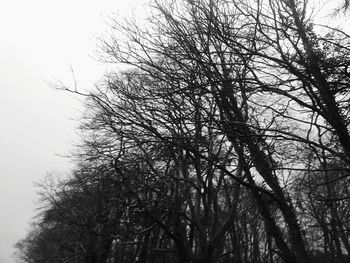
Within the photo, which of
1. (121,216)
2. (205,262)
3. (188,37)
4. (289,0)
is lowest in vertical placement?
(205,262)

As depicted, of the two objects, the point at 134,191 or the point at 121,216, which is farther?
the point at 121,216

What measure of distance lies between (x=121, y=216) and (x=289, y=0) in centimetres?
724

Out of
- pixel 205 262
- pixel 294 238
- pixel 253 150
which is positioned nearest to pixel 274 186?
pixel 294 238

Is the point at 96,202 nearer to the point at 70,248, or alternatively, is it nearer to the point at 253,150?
the point at 253,150

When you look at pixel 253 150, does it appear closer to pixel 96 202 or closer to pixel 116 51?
pixel 116 51

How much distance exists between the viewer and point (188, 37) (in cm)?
479

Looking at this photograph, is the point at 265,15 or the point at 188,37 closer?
the point at 265,15

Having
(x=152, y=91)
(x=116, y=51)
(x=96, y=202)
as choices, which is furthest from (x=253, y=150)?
(x=96, y=202)

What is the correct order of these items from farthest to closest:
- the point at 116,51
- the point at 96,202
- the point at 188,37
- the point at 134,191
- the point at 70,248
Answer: the point at 70,248 < the point at 96,202 < the point at 134,191 < the point at 116,51 < the point at 188,37

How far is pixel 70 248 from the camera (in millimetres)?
15336

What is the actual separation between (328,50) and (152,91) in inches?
124

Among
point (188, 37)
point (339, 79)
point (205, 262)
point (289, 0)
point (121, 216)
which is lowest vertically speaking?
point (205, 262)

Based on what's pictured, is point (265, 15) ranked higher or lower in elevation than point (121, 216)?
higher

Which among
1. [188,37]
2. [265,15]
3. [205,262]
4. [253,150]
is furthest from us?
[205,262]
